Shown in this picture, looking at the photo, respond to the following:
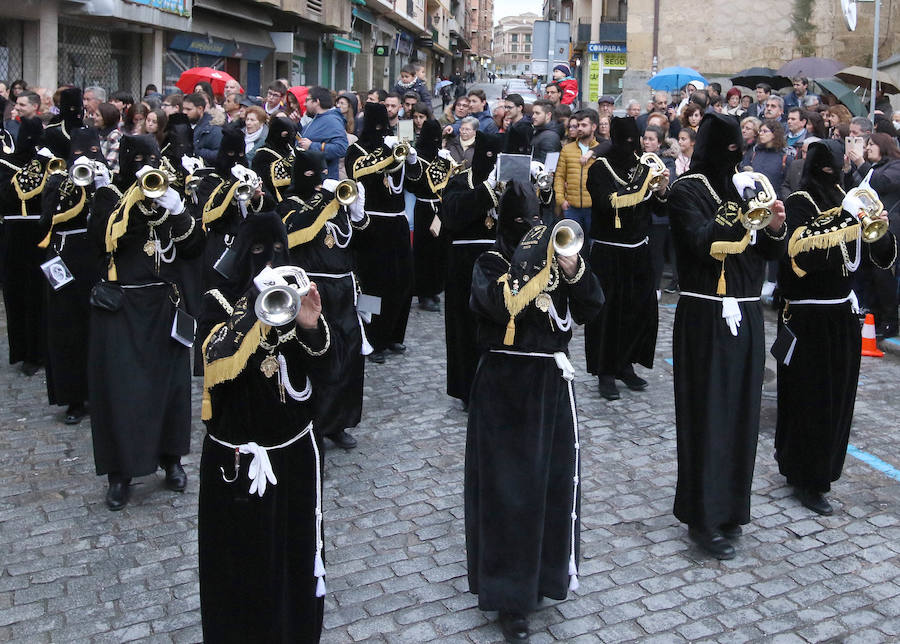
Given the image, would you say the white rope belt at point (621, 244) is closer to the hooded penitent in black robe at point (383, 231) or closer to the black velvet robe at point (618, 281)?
the black velvet robe at point (618, 281)

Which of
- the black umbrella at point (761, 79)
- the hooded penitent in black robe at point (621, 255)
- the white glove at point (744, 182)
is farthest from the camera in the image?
the black umbrella at point (761, 79)

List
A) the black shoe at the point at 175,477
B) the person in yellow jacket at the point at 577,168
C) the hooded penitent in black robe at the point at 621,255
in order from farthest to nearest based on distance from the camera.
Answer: the person in yellow jacket at the point at 577,168
the hooded penitent in black robe at the point at 621,255
the black shoe at the point at 175,477

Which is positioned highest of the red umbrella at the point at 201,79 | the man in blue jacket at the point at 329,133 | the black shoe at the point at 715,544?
the red umbrella at the point at 201,79

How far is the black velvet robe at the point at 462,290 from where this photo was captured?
804 cm

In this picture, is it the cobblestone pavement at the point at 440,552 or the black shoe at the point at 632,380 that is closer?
the cobblestone pavement at the point at 440,552

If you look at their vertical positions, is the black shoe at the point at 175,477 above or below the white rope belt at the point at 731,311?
below

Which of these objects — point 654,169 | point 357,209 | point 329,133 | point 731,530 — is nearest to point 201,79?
point 329,133

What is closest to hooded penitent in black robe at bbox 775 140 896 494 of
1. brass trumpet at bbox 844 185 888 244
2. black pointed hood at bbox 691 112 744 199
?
brass trumpet at bbox 844 185 888 244

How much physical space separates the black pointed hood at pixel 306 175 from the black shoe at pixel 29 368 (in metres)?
3.33

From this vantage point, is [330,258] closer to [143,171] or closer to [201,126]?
[143,171]

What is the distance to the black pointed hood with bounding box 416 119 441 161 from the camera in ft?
31.6

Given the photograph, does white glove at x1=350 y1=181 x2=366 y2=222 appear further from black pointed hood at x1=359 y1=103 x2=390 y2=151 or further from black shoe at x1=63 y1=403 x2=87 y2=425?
black shoe at x1=63 y1=403 x2=87 y2=425

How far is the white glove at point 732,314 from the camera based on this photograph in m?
5.62

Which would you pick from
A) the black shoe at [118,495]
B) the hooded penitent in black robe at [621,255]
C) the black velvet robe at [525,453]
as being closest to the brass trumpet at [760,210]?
the black velvet robe at [525,453]
